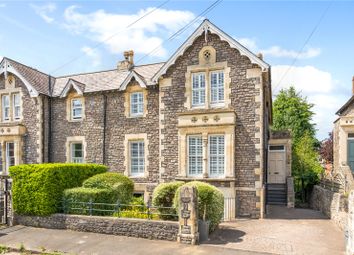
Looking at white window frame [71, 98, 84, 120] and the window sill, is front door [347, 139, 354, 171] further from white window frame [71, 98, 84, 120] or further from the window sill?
white window frame [71, 98, 84, 120]

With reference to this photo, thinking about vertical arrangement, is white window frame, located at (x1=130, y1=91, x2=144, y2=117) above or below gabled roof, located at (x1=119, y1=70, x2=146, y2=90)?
below

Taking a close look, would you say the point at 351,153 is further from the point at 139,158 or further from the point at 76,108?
the point at 76,108

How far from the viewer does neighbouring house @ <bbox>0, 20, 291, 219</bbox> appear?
47.6 feet

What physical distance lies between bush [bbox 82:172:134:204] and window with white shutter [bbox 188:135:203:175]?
3512 millimetres

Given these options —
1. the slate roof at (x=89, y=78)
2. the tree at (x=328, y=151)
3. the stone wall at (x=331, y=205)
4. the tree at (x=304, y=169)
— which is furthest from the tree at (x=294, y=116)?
the slate roof at (x=89, y=78)

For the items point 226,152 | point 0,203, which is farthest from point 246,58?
point 0,203

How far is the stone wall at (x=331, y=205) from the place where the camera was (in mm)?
12317

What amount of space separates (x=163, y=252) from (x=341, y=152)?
17077 mm

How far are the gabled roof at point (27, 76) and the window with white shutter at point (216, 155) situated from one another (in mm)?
12203

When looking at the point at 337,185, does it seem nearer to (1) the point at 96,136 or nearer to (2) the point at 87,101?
(1) the point at 96,136

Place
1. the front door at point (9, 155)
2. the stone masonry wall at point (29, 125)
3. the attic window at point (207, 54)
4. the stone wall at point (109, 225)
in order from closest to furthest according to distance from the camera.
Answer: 1. the stone wall at point (109, 225)
2. the attic window at point (207, 54)
3. the stone masonry wall at point (29, 125)
4. the front door at point (9, 155)

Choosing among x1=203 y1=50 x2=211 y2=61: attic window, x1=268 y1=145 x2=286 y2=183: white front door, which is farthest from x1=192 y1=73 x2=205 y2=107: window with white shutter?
x1=268 y1=145 x2=286 y2=183: white front door

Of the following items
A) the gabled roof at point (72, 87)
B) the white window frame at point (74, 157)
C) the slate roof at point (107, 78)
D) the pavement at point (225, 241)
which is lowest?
the pavement at point (225, 241)

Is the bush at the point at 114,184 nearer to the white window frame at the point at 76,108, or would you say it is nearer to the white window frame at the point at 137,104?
the white window frame at the point at 137,104
